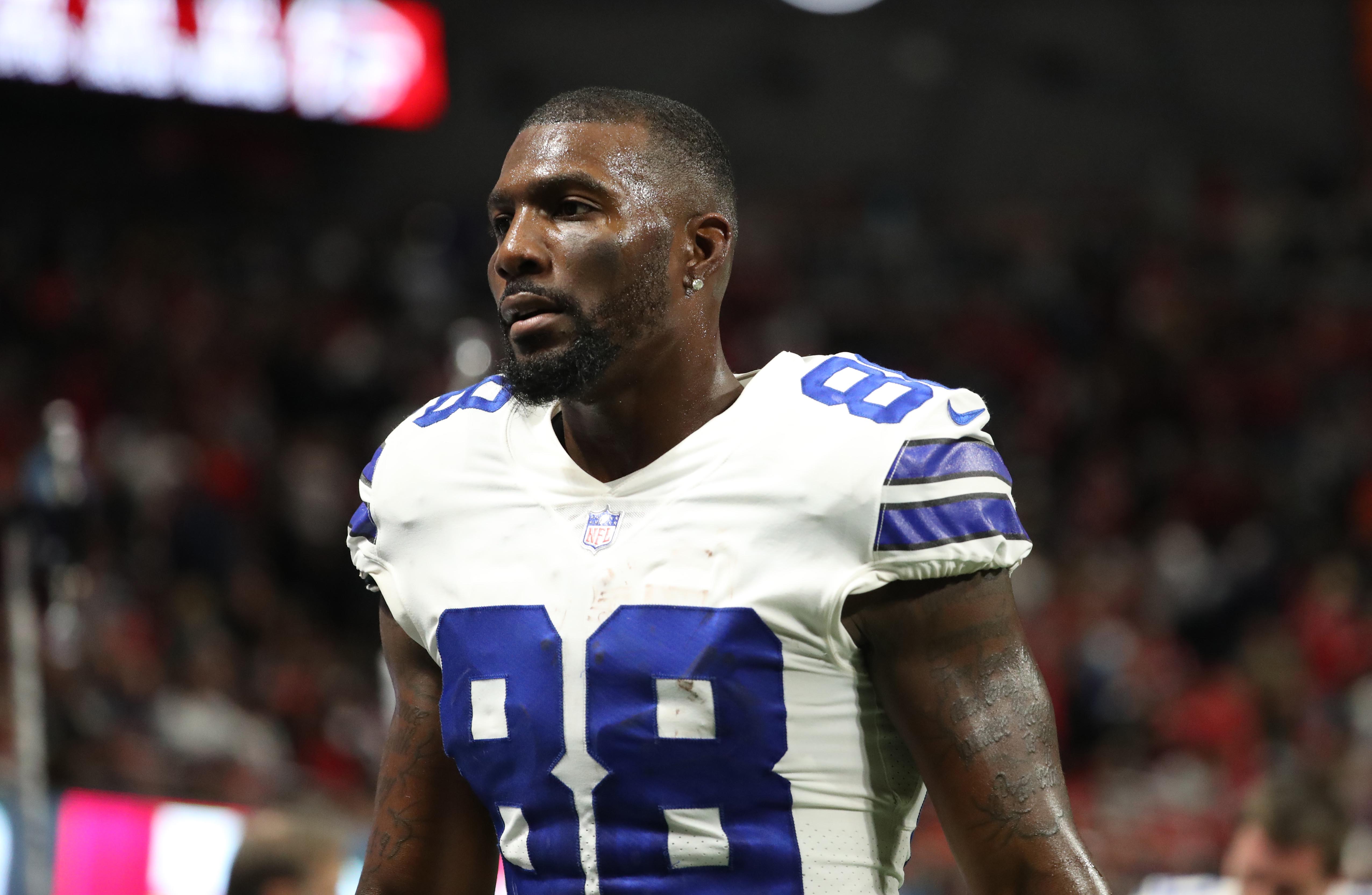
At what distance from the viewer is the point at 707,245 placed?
2049 millimetres

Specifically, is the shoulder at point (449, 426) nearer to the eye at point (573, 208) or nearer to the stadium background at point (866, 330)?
the eye at point (573, 208)

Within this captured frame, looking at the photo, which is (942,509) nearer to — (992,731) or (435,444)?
(992,731)

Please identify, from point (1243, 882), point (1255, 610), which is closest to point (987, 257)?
point (1255, 610)

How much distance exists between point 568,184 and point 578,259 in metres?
0.10

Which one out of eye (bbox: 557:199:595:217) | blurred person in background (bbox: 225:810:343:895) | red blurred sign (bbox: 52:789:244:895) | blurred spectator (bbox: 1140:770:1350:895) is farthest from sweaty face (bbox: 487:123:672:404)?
→ red blurred sign (bbox: 52:789:244:895)

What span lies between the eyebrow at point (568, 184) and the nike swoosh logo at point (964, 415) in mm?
484

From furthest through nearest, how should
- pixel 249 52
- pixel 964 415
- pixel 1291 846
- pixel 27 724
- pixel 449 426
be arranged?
1. pixel 249 52
2. pixel 27 724
3. pixel 1291 846
4. pixel 449 426
5. pixel 964 415

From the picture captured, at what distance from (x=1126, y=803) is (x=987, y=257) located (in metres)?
6.32

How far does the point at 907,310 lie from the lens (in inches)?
444

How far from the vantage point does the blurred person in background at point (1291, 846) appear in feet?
11.8

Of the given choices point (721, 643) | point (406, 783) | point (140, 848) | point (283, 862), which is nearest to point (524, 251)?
point (721, 643)

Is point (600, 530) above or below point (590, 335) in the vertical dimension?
below

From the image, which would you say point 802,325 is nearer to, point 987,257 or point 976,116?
point 987,257

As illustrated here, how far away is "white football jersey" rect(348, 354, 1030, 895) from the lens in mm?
1778
